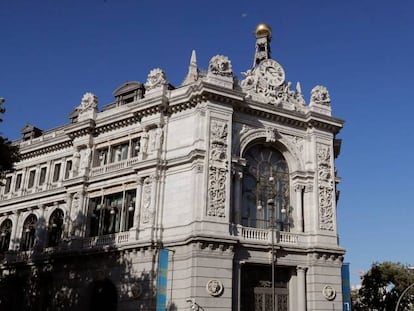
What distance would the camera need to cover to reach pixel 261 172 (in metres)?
35.9

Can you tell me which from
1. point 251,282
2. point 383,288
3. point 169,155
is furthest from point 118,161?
point 383,288

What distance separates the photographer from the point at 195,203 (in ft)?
105

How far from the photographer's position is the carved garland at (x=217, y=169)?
3184 cm

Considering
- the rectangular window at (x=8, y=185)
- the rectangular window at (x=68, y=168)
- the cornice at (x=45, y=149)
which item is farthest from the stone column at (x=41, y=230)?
the rectangular window at (x=8, y=185)

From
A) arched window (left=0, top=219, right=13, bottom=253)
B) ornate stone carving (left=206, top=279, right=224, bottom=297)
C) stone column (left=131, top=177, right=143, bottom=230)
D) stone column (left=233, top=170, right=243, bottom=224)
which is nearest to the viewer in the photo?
ornate stone carving (left=206, top=279, right=224, bottom=297)

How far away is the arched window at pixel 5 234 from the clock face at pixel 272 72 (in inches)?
1002

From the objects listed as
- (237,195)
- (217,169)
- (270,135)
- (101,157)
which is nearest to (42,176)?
(101,157)

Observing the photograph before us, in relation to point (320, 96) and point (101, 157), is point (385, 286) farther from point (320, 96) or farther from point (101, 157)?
point (101, 157)

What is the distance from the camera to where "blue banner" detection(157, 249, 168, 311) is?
102ft

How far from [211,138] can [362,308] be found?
38.3 meters

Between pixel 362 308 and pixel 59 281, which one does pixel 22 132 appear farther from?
pixel 362 308

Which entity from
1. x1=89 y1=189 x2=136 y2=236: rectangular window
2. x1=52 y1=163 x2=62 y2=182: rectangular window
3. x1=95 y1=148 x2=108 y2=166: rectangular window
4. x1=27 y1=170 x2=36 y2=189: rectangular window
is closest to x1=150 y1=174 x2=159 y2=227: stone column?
x1=89 y1=189 x2=136 y2=236: rectangular window

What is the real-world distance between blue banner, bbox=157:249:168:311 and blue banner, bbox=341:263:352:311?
490 inches

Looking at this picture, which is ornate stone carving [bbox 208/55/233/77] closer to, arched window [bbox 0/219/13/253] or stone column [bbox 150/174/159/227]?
stone column [bbox 150/174/159/227]
